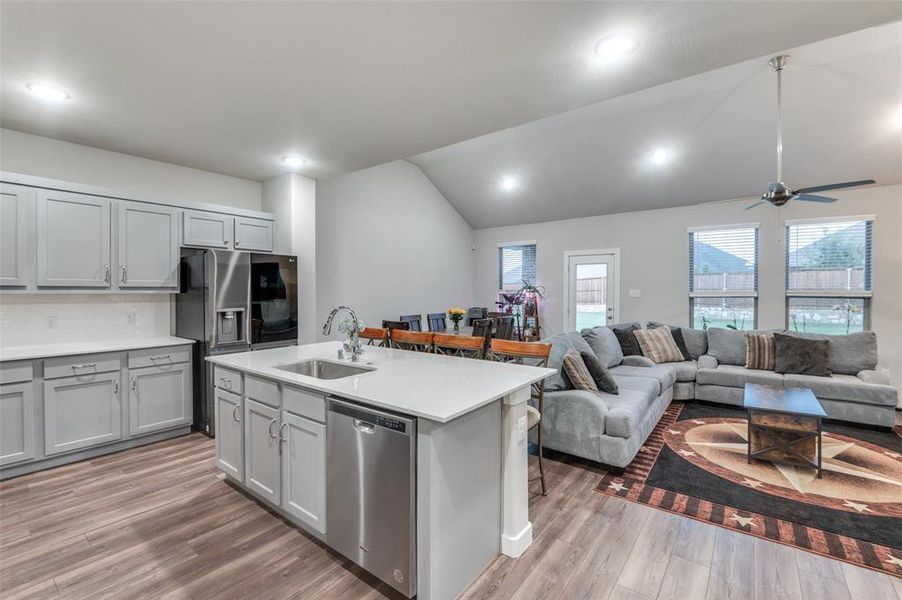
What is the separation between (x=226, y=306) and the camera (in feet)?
12.5

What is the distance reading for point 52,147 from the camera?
349cm

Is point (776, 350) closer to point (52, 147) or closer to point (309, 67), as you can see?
point (309, 67)

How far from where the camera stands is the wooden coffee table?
3043 mm

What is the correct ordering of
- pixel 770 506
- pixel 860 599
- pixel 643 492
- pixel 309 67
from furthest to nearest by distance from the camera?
1. pixel 643 492
2. pixel 770 506
3. pixel 309 67
4. pixel 860 599

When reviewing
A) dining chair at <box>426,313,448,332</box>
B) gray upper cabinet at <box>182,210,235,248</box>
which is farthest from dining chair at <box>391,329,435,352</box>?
dining chair at <box>426,313,448,332</box>

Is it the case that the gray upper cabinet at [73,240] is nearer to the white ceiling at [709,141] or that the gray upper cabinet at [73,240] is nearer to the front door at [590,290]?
the white ceiling at [709,141]

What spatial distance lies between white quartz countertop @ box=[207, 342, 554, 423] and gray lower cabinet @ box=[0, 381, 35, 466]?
1.54 metres

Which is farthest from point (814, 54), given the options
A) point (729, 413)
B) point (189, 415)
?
point (189, 415)

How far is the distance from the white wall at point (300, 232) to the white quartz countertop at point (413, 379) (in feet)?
5.23

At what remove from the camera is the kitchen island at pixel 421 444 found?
5.55 ft

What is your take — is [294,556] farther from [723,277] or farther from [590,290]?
[723,277]

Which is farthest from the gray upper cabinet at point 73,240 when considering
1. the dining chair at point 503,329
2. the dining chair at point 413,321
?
the dining chair at point 503,329

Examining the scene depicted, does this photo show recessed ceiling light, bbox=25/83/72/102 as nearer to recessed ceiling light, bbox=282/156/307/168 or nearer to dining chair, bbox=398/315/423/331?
recessed ceiling light, bbox=282/156/307/168

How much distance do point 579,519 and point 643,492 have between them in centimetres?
65
